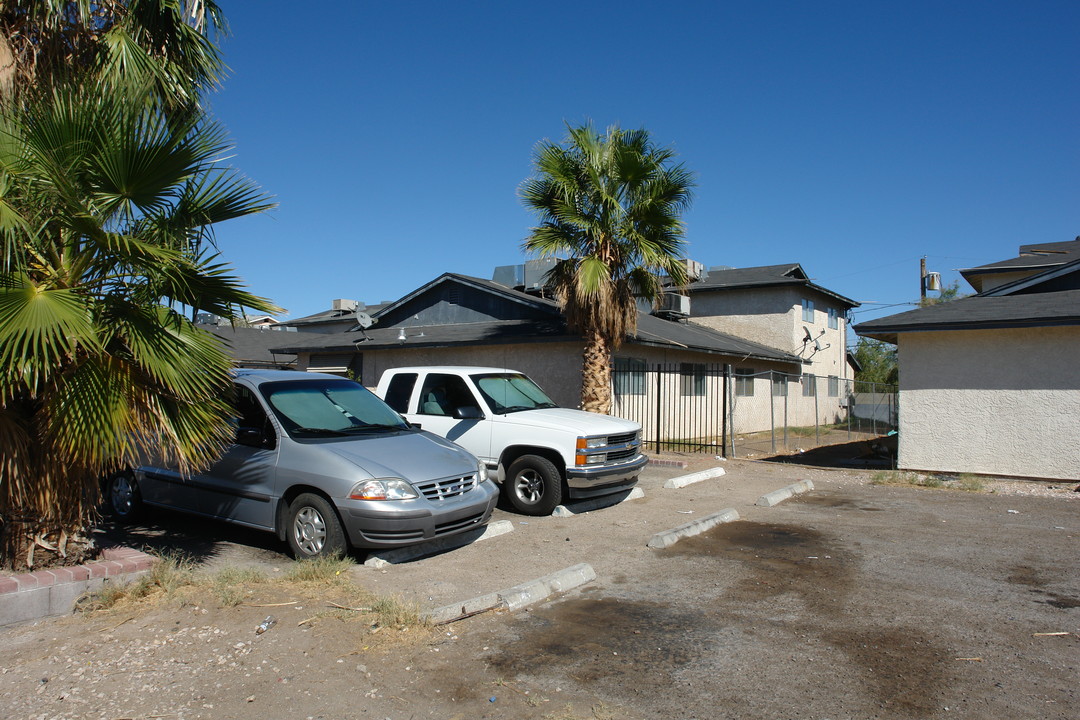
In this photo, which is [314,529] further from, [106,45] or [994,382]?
[994,382]

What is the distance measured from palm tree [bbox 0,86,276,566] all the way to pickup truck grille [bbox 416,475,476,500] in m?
1.90

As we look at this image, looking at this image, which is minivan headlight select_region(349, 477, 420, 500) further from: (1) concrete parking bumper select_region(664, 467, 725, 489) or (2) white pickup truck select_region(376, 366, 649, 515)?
(1) concrete parking bumper select_region(664, 467, 725, 489)

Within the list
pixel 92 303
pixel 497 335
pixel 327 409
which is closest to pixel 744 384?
pixel 497 335

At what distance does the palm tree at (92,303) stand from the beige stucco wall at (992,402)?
12.0 m

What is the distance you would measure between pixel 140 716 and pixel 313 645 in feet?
3.66

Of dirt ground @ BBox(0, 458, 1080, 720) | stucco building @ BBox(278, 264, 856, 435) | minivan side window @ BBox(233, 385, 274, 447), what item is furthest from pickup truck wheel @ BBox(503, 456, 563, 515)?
stucco building @ BBox(278, 264, 856, 435)

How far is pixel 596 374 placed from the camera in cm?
1459

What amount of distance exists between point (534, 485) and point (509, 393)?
58.2 inches

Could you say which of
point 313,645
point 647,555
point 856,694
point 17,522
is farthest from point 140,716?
point 647,555

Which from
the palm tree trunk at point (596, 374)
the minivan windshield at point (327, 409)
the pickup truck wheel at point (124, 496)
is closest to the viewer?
the minivan windshield at point (327, 409)

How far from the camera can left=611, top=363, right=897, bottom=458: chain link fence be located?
1797 cm

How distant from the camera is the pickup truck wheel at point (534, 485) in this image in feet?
30.1

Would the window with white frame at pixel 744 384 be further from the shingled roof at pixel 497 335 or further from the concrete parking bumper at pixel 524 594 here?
the concrete parking bumper at pixel 524 594

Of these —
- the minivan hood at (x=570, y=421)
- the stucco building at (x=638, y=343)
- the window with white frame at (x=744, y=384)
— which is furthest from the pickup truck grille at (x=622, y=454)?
the window with white frame at (x=744, y=384)
